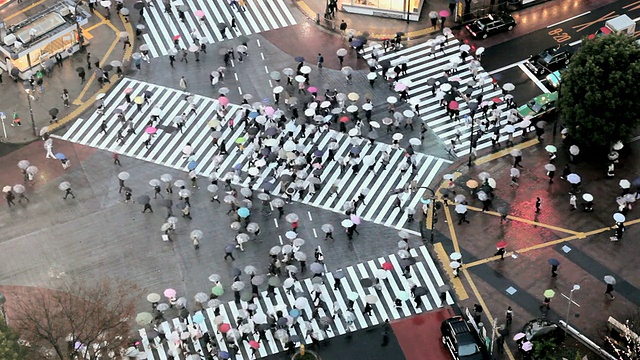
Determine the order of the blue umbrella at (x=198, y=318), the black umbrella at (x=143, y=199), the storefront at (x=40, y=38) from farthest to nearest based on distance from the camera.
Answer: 1. the storefront at (x=40, y=38)
2. the black umbrella at (x=143, y=199)
3. the blue umbrella at (x=198, y=318)

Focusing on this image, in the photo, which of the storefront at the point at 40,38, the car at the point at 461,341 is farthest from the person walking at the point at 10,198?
the car at the point at 461,341

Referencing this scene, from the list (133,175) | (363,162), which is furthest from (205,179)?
(363,162)

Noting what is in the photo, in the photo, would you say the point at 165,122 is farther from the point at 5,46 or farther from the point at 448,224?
the point at 448,224

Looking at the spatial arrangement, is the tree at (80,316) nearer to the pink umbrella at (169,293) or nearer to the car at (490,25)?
the pink umbrella at (169,293)

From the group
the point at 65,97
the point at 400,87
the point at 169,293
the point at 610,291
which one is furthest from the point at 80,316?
the point at 610,291

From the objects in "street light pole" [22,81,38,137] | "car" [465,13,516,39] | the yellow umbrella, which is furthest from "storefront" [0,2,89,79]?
"car" [465,13,516,39]

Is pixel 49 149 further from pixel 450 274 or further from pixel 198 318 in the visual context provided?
pixel 450 274
